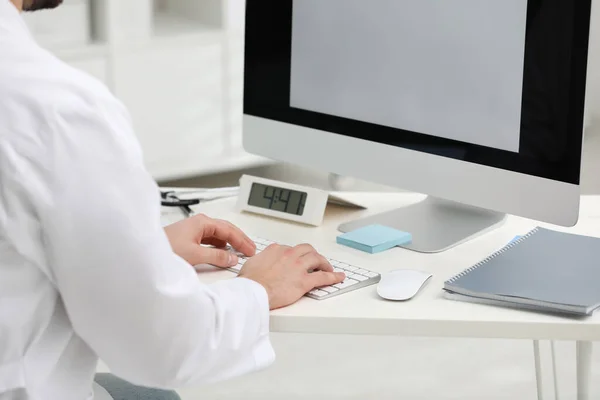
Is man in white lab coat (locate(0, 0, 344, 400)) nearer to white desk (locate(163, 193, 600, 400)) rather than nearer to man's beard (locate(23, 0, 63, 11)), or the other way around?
man's beard (locate(23, 0, 63, 11))

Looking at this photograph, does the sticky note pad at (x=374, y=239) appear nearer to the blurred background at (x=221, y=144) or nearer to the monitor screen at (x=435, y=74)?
the monitor screen at (x=435, y=74)

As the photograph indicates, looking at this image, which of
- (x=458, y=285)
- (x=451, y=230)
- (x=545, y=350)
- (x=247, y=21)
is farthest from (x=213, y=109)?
(x=458, y=285)

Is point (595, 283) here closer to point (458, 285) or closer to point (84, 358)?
point (458, 285)

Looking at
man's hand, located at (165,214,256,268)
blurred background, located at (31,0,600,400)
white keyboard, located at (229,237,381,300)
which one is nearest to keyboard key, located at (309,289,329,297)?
white keyboard, located at (229,237,381,300)

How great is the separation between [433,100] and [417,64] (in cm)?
5

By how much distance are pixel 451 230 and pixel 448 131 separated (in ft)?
0.54

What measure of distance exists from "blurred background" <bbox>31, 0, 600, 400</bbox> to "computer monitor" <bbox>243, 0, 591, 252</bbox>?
1.00 metres

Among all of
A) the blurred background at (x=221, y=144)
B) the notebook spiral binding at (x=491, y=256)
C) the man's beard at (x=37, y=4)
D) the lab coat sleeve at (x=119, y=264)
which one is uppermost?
the man's beard at (x=37, y=4)

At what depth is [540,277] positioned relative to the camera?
1.20m

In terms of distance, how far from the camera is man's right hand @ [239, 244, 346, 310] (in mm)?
1165

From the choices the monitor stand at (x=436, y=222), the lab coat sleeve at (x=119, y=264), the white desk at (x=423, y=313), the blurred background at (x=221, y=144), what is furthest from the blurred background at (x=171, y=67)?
the lab coat sleeve at (x=119, y=264)

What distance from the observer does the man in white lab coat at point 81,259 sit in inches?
33.5

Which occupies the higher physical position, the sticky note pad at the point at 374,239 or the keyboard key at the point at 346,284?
the sticky note pad at the point at 374,239

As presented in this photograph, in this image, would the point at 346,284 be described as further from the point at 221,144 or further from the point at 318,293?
the point at 221,144
